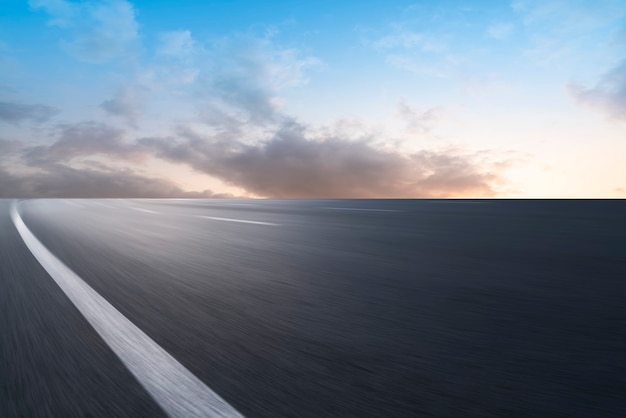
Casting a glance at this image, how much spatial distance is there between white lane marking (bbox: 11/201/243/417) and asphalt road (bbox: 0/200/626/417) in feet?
0.10

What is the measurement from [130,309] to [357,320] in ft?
4.58

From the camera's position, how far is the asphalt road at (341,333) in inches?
58.5

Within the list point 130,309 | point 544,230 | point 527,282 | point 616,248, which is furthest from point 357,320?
point 544,230

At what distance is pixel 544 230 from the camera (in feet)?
22.1

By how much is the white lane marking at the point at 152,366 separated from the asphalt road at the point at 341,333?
0.03 m

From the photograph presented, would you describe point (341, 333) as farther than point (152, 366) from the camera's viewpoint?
Yes

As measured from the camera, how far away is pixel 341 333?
6.99 ft

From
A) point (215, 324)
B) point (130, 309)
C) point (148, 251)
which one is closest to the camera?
point (215, 324)

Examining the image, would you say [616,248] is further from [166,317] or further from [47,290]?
[47,290]

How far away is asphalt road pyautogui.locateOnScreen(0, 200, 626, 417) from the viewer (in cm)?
149

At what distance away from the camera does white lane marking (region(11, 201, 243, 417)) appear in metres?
1.44

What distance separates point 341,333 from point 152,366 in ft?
2.86

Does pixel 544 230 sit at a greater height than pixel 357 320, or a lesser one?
greater

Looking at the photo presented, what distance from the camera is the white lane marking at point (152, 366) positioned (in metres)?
1.44
